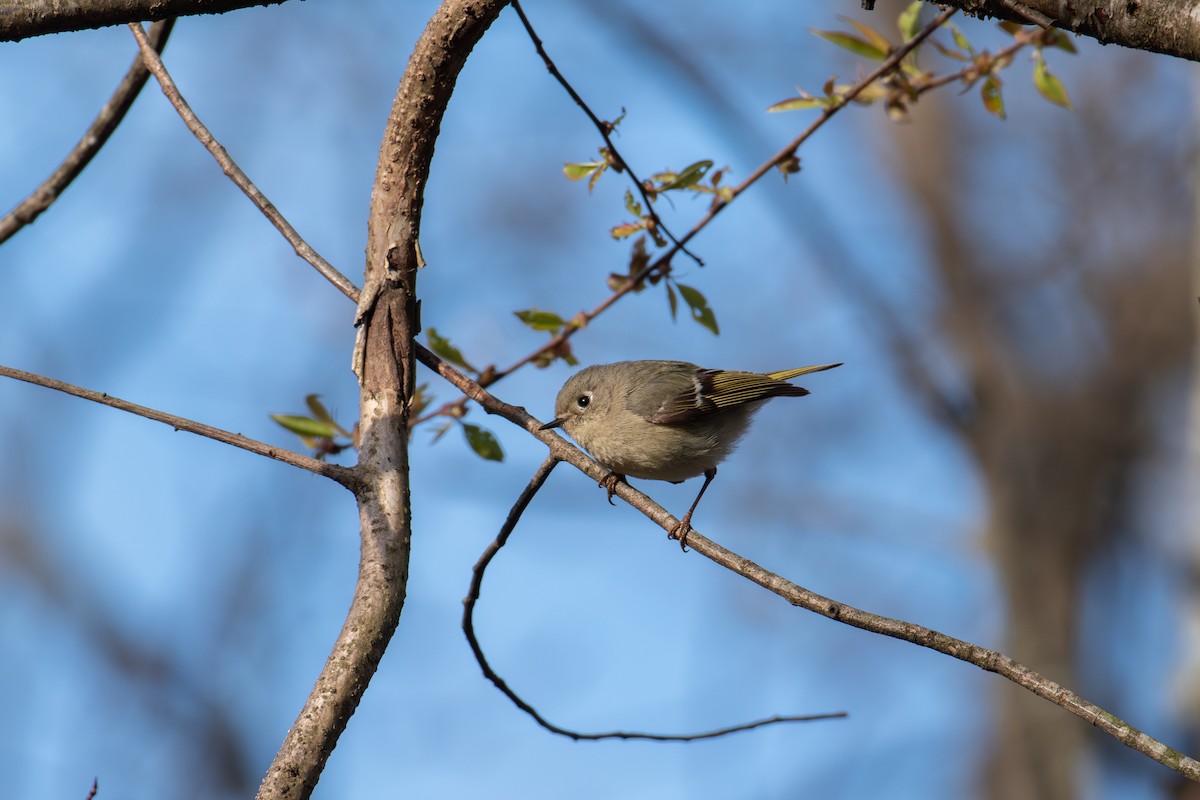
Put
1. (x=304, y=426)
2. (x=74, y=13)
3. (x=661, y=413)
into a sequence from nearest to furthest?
(x=74, y=13), (x=304, y=426), (x=661, y=413)

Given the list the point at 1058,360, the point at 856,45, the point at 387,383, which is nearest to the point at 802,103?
the point at 856,45

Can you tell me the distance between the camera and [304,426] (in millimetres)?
2607

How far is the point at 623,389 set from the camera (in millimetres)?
3627

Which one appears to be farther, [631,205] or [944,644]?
[631,205]

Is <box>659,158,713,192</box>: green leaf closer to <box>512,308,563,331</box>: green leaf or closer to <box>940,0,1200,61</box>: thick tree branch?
<box>512,308,563,331</box>: green leaf

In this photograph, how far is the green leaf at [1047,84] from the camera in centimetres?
267

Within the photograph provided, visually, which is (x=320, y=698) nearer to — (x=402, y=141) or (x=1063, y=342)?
(x=402, y=141)

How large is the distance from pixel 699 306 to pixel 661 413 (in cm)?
92

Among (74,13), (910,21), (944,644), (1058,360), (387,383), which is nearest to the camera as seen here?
(944,644)

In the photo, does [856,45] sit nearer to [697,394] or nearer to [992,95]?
[992,95]

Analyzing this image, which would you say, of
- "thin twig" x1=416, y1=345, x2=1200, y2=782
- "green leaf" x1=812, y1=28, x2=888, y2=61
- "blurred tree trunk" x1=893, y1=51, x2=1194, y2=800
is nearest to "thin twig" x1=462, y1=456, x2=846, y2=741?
"thin twig" x1=416, y1=345, x2=1200, y2=782

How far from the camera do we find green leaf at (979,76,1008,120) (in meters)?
2.73

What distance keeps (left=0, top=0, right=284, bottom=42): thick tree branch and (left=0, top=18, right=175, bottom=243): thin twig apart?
75 centimetres

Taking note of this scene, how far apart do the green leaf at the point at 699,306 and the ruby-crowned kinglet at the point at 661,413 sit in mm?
782
